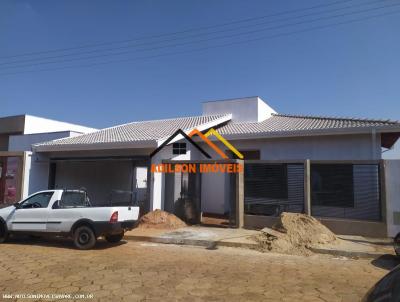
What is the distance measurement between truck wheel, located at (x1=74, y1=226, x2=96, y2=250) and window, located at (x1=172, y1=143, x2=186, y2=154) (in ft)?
21.1

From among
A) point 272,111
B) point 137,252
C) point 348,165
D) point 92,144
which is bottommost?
point 137,252

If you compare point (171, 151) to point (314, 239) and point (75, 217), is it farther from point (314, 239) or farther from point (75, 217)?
point (314, 239)

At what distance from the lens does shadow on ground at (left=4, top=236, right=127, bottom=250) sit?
969 cm

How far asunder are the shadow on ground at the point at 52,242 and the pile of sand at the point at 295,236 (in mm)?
4533

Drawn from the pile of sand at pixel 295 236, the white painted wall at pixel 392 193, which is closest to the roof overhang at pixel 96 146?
the pile of sand at pixel 295 236

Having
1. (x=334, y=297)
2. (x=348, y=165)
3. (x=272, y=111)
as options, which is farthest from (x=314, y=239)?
(x=272, y=111)

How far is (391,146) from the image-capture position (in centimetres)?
1473

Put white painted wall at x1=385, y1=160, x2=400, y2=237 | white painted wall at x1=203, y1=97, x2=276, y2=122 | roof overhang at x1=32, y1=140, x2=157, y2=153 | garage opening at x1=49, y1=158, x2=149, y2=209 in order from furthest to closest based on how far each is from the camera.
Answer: white painted wall at x1=203, y1=97, x2=276, y2=122 < garage opening at x1=49, y1=158, x2=149, y2=209 < roof overhang at x1=32, y1=140, x2=157, y2=153 < white painted wall at x1=385, y1=160, x2=400, y2=237

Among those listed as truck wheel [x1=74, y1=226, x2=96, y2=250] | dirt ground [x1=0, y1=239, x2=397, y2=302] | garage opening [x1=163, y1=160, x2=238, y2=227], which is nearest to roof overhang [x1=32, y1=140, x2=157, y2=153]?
garage opening [x1=163, y1=160, x2=238, y2=227]

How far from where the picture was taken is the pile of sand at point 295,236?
30.5ft

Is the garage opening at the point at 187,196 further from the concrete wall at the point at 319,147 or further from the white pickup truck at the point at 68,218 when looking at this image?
the white pickup truck at the point at 68,218

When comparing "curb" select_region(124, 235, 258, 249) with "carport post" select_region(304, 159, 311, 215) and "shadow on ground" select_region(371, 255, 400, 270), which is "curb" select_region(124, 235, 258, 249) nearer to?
"carport post" select_region(304, 159, 311, 215)

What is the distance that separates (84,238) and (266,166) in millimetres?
6806

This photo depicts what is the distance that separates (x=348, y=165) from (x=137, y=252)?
24.4ft
